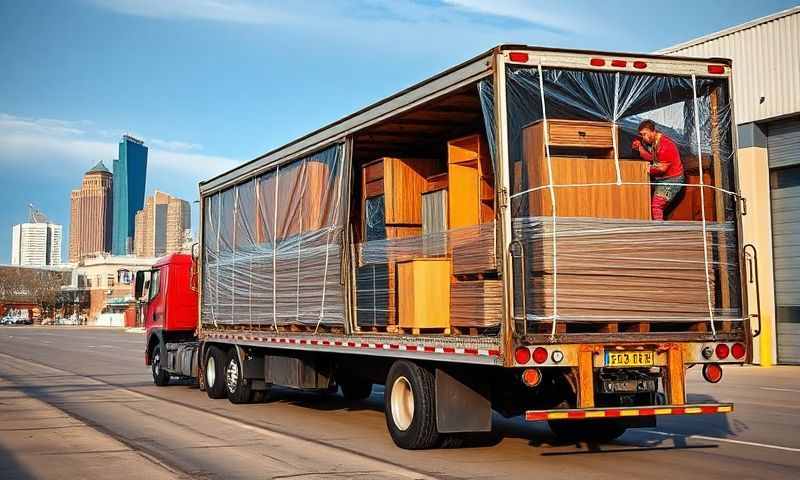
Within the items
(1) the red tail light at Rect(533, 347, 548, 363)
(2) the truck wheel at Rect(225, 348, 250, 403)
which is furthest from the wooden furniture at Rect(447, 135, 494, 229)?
(2) the truck wheel at Rect(225, 348, 250, 403)

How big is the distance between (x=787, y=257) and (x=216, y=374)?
17055 millimetres

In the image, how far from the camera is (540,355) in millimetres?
8633

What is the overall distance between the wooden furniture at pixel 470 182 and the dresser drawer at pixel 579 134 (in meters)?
1.30

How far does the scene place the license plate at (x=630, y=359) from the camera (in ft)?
29.2

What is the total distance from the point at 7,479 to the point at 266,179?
7.09m

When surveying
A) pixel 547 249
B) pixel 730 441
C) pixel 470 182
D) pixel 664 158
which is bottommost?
pixel 730 441

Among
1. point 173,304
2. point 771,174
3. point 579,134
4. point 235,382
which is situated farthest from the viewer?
point 771,174

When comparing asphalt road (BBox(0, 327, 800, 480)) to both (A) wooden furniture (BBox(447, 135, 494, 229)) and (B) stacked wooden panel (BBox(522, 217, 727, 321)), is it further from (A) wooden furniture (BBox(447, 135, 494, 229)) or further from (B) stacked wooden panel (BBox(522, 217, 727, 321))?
(A) wooden furniture (BBox(447, 135, 494, 229))

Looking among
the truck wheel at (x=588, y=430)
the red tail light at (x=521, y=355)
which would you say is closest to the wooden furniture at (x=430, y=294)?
the red tail light at (x=521, y=355)

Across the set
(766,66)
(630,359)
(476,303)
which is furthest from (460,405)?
(766,66)

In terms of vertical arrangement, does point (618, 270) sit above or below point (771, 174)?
below

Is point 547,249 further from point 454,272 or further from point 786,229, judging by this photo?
point 786,229

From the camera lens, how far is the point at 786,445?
10531 mm

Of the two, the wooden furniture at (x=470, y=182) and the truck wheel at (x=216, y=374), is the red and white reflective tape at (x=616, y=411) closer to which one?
the wooden furniture at (x=470, y=182)
